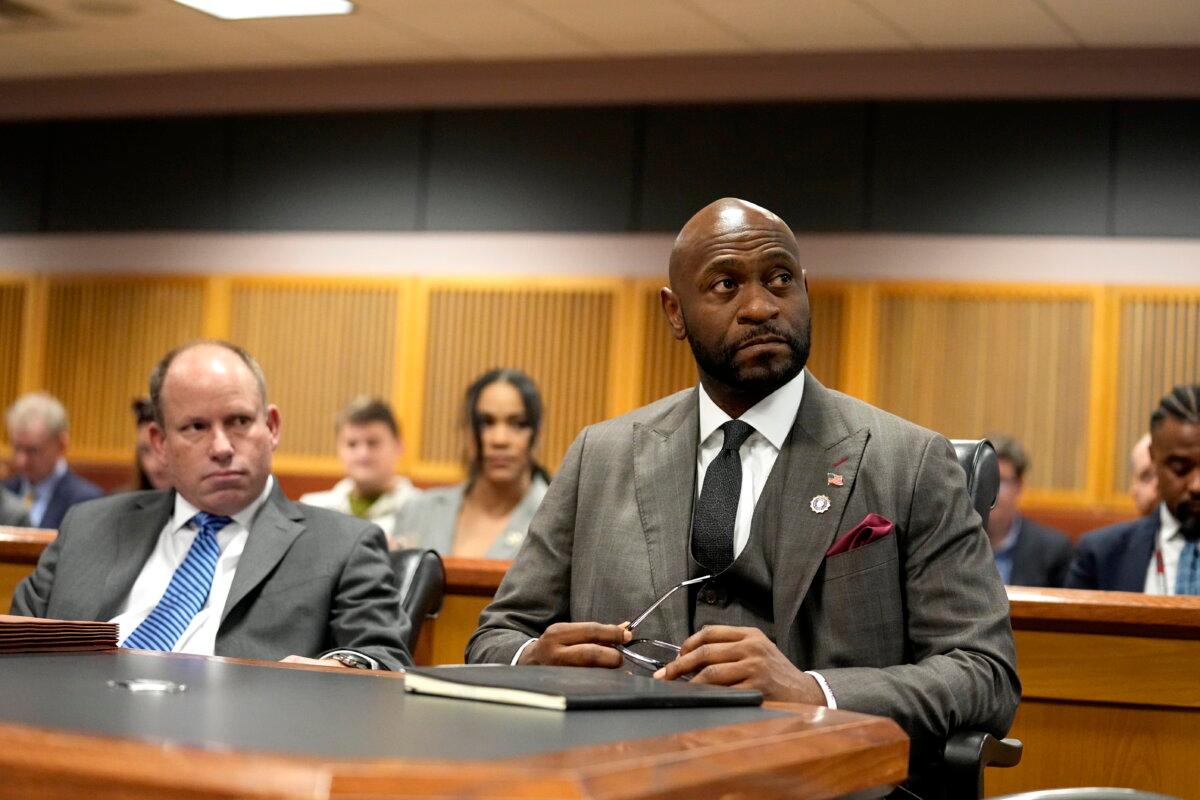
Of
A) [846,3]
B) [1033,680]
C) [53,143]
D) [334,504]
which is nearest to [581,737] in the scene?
[1033,680]

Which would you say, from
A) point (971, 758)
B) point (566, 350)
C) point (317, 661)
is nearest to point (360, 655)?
point (317, 661)

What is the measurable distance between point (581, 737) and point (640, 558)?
39.8 inches

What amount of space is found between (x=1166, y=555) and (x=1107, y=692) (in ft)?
5.81

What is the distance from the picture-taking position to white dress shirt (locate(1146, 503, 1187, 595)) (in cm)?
444

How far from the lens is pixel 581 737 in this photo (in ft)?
4.34

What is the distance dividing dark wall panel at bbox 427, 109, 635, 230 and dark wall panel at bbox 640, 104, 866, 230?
0.55 feet

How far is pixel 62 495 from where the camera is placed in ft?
22.2

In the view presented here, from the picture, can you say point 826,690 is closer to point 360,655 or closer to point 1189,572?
point 360,655

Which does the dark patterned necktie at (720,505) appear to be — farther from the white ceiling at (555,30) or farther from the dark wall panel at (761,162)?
the dark wall panel at (761,162)

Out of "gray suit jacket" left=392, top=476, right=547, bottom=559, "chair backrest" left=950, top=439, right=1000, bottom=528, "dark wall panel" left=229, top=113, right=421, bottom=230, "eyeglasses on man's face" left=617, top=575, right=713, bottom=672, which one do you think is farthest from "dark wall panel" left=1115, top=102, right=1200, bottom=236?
"eyeglasses on man's face" left=617, top=575, right=713, bottom=672

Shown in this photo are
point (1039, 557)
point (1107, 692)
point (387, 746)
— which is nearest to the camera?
point (387, 746)

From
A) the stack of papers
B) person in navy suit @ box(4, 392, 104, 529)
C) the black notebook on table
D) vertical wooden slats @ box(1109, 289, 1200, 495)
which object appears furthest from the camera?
person in navy suit @ box(4, 392, 104, 529)

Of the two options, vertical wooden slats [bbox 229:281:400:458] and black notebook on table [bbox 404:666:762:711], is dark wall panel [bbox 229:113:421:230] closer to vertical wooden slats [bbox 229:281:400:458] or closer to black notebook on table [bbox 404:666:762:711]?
vertical wooden slats [bbox 229:281:400:458]

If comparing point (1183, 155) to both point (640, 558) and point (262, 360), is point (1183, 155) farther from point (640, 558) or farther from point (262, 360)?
point (640, 558)
